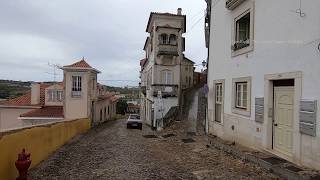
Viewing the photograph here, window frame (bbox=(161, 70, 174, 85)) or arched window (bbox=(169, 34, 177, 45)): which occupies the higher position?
arched window (bbox=(169, 34, 177, 45))

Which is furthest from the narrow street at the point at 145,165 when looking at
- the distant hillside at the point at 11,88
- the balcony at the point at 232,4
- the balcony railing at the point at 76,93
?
the distant hillside at the point at 11,88

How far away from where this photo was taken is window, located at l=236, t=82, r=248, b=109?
516 inches

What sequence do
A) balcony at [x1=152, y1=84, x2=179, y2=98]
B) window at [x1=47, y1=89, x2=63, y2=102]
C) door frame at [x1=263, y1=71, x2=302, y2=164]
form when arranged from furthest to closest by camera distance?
1. window at [x1=47, y1=89, x2=63, y2=102]
2. balcony at [x1=152, y1=84, x2=179, y2=98]
3. door frame at [x1=263, y1=71, x2=302, y2=164]

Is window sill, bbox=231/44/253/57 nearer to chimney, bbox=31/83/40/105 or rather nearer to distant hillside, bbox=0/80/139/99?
chimney, bbox=31/83/40/105

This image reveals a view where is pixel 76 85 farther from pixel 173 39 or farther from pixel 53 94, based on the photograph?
pixel 173 39

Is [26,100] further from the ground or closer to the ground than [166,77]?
closer to the ground

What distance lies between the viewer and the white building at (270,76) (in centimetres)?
860

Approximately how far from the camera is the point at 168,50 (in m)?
36.3

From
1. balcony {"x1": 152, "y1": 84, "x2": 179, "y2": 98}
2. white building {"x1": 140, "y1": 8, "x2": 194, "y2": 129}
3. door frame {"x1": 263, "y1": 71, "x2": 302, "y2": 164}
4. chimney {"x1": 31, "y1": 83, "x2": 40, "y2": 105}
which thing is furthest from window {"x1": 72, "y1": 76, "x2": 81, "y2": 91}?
door frame {"x1": 263, "y1": 71, "x2": 302, "y2": 164}

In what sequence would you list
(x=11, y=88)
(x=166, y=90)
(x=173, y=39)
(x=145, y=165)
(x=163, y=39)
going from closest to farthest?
(x=145, y=165), (x=166, y=90), (x=163, y=39), (x=173, y=39), (x=11, y=88)

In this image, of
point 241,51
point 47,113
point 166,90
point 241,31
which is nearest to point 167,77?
point 166,90

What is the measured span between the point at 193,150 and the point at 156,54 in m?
22.7

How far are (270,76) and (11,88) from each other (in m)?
67.3

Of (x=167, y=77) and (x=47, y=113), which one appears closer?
(x=167, y=77)
